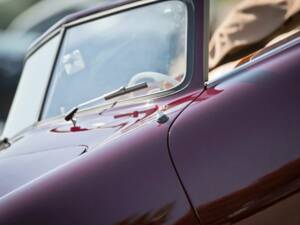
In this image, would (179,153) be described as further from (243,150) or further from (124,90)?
(124,90)

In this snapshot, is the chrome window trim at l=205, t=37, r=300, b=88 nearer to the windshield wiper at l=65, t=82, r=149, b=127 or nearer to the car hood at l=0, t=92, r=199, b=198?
the car hood at l=0, t=92, r=199, b=198

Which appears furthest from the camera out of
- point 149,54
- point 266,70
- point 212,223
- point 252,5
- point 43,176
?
point 252,5

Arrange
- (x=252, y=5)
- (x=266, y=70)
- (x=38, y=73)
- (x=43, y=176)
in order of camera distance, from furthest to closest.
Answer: (x=252, y=5)
(x=38, y=73)
(x=266, y=70)
(x=43, y=176)

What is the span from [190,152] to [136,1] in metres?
1.26

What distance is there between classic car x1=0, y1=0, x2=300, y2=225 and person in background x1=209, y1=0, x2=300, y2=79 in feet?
2.71

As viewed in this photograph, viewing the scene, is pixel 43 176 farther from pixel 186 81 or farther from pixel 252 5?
pixel 252 5

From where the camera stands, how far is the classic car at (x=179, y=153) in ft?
5.70

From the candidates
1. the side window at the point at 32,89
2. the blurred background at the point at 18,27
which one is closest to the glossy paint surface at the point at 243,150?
the side window at the point at 32,89

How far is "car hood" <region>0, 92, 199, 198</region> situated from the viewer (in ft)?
6.60

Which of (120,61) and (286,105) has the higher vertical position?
(120,61)

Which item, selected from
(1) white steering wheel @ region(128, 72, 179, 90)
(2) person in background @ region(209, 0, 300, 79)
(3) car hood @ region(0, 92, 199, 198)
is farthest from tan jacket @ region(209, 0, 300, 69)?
(3) car hood @ region(0, 92, 199, 198)

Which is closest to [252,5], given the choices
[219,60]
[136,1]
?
[219,60]

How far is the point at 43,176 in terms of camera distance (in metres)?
1.87

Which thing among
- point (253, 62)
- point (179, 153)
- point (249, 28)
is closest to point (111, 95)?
point (253, 62)
